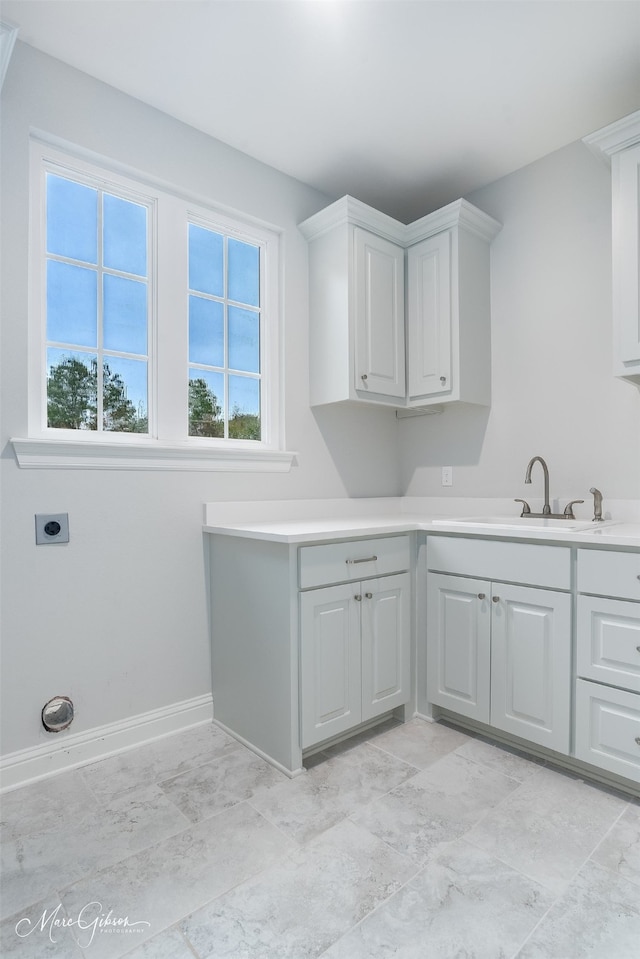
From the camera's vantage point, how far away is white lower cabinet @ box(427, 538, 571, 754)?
190cm

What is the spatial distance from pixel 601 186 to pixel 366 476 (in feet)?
5.77

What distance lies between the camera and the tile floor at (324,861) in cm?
122

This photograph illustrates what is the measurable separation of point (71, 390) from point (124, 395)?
0.69 ft

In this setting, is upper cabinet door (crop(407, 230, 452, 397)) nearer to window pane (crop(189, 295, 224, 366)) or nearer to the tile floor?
window pane (crop(189, 295, 224, 366))

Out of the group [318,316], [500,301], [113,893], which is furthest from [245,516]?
[500,301]

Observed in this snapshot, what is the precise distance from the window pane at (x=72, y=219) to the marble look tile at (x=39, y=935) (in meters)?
2.06

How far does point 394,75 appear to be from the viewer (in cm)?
211

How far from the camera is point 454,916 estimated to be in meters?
1.27

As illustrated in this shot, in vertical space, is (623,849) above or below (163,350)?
below

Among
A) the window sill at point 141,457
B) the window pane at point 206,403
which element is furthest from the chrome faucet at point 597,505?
the window pane at point 206,403

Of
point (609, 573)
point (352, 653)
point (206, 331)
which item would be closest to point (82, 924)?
point (352, 653)

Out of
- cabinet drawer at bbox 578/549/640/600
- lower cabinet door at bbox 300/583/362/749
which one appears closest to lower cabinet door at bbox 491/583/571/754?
cabinet drawer at bbox 578/549/640/600

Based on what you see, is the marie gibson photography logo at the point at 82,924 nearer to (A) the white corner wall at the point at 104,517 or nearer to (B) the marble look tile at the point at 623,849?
(A) the white corner wall at the point at 104,517

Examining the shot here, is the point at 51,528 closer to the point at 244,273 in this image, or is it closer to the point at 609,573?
the point at 244,273
